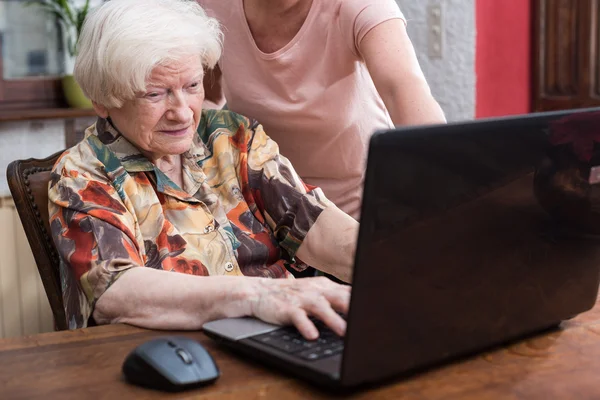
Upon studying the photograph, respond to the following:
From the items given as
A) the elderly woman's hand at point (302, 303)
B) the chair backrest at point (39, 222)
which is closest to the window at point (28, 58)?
the chair backrest at point (39, 222)

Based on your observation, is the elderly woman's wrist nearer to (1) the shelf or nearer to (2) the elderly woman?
(2) the elderly woman

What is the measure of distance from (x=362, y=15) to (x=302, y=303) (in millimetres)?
800

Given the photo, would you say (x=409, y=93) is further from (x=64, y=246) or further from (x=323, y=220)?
(x=64, y=246)

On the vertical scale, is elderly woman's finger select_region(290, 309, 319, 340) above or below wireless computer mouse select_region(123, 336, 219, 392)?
above

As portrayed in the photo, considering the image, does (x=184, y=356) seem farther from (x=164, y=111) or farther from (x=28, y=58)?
(x=28, y=58)

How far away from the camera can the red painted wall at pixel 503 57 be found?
10.7ft

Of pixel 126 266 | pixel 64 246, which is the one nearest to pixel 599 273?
pixel 126 266

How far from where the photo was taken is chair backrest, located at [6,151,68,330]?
157 centimetres

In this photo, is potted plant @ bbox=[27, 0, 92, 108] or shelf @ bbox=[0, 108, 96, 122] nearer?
shelf @ bbox=[0, 108, 96, 122]

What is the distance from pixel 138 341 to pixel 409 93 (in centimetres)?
76

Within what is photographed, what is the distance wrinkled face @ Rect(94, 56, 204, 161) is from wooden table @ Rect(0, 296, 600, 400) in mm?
508

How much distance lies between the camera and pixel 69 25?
3004mm

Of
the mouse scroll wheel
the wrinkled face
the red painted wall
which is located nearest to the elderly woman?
the wrinkled face

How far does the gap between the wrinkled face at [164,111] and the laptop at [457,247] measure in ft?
1.88
